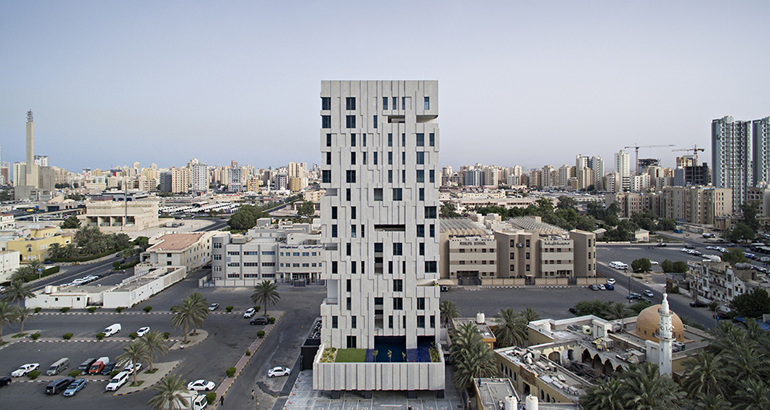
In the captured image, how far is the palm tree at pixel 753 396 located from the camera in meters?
17.9

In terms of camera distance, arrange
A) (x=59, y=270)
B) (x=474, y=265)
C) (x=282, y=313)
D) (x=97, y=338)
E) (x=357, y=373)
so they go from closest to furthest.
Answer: (x=357, y=373) → (x=97, y=338) → (x=282, y=313) → (x=474, y=265) → (x=59, y=270)

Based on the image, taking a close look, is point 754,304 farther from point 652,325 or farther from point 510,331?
point 510,331

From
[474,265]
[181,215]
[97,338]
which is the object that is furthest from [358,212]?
[181,215]

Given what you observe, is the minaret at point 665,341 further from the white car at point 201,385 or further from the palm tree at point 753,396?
the white car at point 201,385

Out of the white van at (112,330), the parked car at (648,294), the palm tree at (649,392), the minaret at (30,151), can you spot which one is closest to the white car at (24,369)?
the white van at (112,330)

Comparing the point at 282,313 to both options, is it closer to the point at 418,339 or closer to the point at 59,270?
the point at 418,339

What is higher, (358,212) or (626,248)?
(358,212)

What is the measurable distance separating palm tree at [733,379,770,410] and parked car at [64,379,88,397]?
119 feet

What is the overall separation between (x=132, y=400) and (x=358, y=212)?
18.2m

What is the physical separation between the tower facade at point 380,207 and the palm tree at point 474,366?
3965 millimetres

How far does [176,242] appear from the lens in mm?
60344

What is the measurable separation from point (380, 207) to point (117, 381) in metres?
20.7

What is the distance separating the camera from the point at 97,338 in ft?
115

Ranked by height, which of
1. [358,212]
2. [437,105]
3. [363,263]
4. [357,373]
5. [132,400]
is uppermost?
[437,105]
